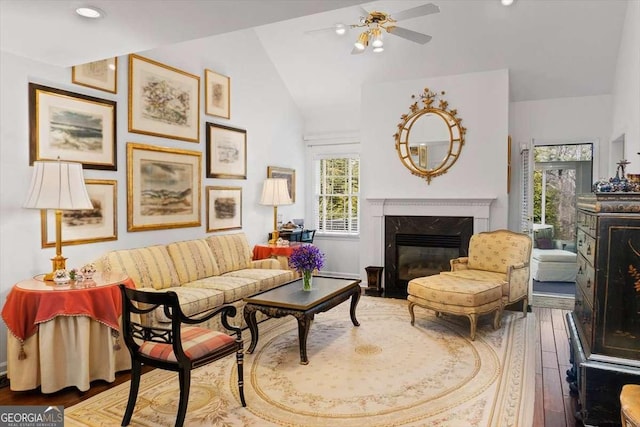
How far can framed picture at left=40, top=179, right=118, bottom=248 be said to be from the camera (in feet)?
12.0

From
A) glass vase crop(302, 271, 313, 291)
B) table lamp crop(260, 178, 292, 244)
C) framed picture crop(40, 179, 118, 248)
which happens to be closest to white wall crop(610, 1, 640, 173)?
glass vase crop(302, 271, 313, 291)

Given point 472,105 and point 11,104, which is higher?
point 472,105

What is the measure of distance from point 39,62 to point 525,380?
4.64 m

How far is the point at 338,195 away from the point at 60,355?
16.7 ft

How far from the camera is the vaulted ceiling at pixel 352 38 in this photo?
2596mm

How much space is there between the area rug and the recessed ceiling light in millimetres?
2488

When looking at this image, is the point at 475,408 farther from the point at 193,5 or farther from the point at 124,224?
the point at 124,224

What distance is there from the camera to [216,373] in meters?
3.42

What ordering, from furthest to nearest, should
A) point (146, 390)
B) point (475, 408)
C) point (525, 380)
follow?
point (525, 380) → point (146, 390) → point (475, 408)

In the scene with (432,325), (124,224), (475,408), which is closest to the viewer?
(475,408)

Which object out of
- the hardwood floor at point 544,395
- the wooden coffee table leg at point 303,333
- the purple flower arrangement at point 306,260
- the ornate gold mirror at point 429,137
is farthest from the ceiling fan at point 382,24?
the hardwood floor at point 544,395

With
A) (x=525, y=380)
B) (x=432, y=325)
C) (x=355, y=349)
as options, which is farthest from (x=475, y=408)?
(x=432, y=325)

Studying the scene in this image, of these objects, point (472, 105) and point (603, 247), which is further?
point (472, 105)

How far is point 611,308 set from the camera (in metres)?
2.47
